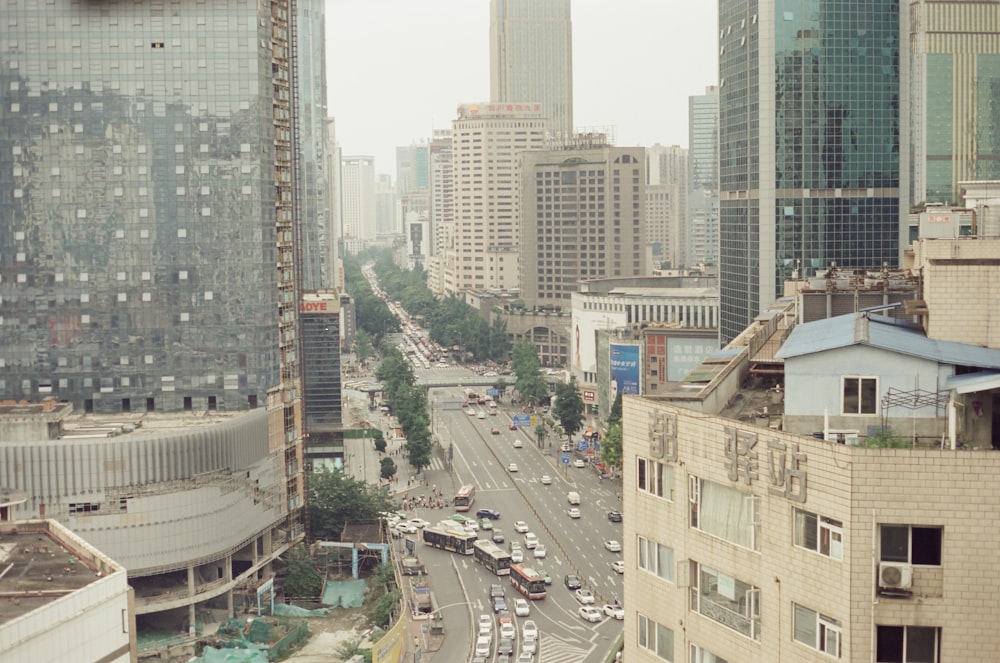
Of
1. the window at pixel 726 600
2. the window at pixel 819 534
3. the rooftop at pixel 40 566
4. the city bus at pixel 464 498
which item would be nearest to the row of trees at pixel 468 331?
the city bus at pixel 464 498

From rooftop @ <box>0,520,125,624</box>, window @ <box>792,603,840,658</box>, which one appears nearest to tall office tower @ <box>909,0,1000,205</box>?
rooftop @ <box>0,520,125,624</box>

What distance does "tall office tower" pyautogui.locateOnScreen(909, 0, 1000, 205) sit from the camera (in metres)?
110

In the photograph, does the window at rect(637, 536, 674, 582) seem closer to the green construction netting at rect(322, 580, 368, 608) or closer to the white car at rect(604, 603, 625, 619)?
the white car at rect(604, 603, 625, 619)

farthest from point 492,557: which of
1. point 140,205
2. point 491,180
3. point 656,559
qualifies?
point 491,180

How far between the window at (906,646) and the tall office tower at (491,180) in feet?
549

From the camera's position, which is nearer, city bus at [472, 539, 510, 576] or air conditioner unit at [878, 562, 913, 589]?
air conditioner unit at [878, 562, 913, 589]

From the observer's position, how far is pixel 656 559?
1472 centimetres

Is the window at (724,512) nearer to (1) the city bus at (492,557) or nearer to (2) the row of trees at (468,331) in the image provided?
(1) the city bus at (492,557)

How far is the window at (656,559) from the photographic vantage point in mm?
14500

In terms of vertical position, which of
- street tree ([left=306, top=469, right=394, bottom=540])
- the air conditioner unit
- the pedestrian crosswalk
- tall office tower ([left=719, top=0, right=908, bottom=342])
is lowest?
the pedestrian crosswalk

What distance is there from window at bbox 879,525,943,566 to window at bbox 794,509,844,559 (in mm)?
379

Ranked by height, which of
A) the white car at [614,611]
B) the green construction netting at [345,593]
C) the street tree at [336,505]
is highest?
the street tree at [336,505]

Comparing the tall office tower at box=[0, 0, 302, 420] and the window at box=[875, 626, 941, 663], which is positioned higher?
the tall office tower at box=[0, 0, 302, 420]

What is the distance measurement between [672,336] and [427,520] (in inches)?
778
